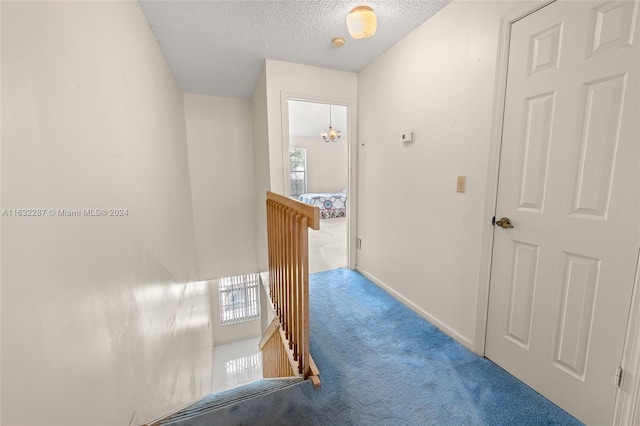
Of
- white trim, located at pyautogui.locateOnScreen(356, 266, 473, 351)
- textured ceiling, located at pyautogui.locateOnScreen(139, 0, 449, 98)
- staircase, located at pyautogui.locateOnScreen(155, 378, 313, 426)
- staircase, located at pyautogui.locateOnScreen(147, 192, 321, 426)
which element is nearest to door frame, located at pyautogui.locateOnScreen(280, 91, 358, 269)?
textured ceiling, located at pyautogui.locateOnScreen(139, 0, 449, 98)

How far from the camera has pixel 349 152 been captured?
2.97 meters

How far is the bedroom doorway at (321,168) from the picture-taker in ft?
16.1

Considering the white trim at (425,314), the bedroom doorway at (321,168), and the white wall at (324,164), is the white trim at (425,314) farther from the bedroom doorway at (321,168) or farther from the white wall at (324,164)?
the white wall at (324,164)

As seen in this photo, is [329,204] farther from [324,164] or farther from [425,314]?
[425,314]

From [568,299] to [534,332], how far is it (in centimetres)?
28

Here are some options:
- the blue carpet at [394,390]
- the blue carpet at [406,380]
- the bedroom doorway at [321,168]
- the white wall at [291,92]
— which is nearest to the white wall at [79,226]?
the blue carpet at [394,390]

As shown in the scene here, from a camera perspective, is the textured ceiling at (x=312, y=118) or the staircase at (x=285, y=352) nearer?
the staircase at (x=285, y=352)

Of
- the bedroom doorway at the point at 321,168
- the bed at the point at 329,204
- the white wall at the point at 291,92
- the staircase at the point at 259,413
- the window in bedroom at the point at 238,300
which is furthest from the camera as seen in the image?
the bed at the point at 329,204

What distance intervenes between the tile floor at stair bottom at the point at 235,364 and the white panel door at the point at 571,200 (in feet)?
14.0

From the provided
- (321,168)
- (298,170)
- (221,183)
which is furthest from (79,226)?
(321,168)

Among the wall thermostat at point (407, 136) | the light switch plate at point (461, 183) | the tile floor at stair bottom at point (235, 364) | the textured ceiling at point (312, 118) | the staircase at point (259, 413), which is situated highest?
the textured ceiling at point (312, 118)

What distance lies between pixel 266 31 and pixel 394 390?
275 centimetres

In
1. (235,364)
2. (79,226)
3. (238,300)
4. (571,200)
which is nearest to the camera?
(79,226)

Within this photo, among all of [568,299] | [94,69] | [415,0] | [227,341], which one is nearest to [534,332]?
[568,299]
